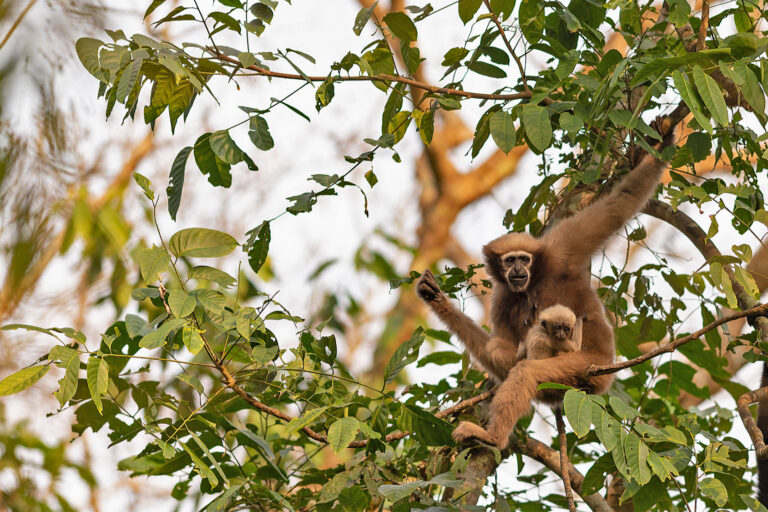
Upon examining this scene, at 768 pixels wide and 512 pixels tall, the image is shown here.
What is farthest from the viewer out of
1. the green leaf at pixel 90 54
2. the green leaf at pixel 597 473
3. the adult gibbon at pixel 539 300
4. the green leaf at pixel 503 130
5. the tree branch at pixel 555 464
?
the adult gibbon at pixel 539 300

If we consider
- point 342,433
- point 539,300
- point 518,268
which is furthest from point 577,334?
point 342,433

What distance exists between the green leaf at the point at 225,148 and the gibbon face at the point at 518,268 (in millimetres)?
2061

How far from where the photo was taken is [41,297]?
552cm

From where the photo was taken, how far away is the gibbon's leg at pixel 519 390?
3613 mm

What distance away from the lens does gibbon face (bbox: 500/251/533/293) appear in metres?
4.37

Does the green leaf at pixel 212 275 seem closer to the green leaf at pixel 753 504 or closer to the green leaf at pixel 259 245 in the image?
the green leaf at pixel 259 245

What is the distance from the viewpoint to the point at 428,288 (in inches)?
169

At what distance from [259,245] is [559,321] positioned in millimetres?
1624

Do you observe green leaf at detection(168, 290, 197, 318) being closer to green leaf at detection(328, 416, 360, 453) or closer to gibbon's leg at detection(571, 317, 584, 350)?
green leaf at detection(328, 416, 360, 453)

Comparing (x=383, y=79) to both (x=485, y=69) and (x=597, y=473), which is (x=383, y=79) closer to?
(x=485, y=69)

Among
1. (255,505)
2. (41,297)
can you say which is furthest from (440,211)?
(255,505)

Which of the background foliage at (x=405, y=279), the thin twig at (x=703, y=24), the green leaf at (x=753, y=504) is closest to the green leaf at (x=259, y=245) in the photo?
the background foliage at (x=405, y=279)

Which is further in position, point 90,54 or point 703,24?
point 703,24

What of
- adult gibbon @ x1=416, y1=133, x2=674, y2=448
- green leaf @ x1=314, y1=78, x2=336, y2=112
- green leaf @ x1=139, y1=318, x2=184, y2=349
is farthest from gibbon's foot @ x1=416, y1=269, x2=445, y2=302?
green leaf @ x1=139, y1=318, x2=184, y2=349
